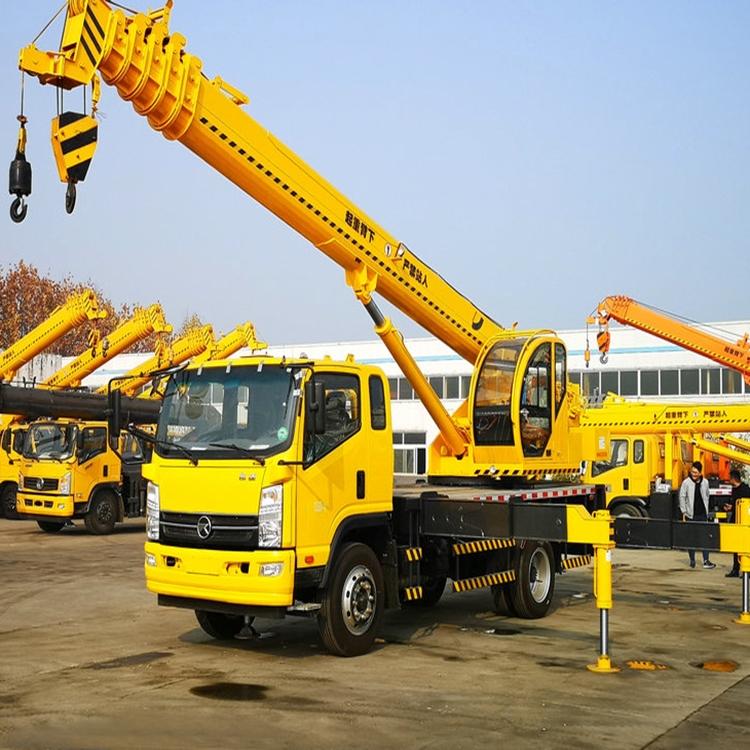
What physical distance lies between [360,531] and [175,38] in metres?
5.39

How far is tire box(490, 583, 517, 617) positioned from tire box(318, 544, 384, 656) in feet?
8.41

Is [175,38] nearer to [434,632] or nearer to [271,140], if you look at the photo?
[271,140]

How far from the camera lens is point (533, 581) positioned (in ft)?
40.7

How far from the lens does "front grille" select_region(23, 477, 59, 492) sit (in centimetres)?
2294

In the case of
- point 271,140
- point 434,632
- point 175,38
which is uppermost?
point 175,38

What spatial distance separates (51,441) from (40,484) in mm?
1041

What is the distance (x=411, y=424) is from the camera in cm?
5356

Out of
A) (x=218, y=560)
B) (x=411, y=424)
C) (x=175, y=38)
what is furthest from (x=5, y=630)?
(x=411, y=424)

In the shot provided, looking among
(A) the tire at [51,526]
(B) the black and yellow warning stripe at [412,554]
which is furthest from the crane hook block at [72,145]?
(A) the tire at [51,526]

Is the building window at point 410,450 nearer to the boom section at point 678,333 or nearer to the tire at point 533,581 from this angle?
the boom section at point 678,333

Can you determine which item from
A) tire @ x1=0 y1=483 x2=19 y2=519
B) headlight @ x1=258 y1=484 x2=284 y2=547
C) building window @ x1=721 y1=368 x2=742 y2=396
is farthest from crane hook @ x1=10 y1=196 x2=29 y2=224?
building window @ x1=721 y1=368 x2=742 y2=396

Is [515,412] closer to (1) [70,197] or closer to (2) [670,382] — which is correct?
(1) [70,197]

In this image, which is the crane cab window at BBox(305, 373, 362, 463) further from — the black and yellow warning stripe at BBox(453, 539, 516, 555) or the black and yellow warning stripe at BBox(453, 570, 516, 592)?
the black and yellow warning stripe at BBox(453, 570, 516, 592)

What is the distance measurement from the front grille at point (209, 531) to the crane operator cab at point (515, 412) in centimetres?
469
